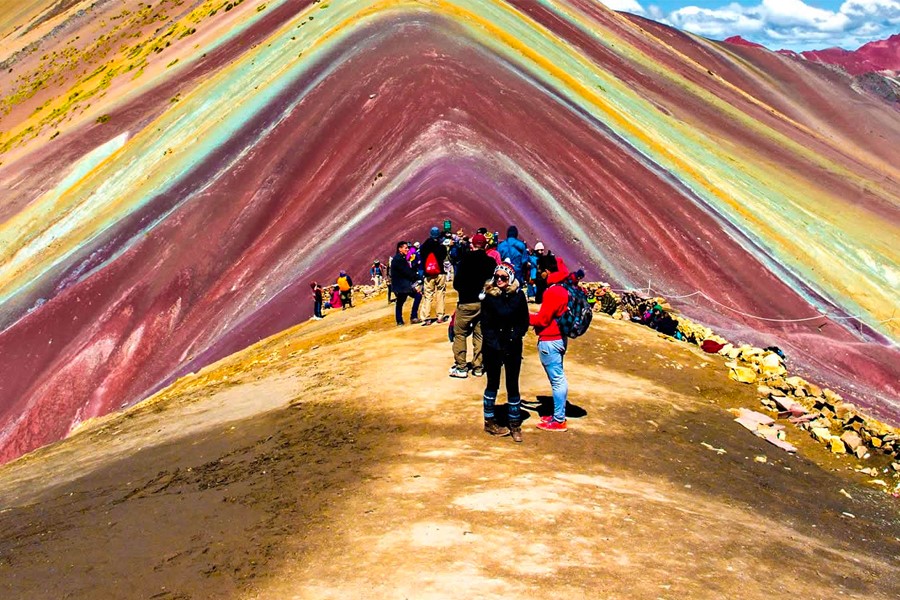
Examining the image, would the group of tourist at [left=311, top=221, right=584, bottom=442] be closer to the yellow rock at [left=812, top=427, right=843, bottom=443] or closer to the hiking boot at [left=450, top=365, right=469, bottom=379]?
the hiking boot at [left=450, top=365, right=469, bottom=379]

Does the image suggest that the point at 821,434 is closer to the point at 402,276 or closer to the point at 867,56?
the point at 402,276

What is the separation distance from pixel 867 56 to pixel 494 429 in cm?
13970

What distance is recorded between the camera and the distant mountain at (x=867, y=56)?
393ft

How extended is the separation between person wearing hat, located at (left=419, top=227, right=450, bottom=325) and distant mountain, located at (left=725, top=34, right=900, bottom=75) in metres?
116

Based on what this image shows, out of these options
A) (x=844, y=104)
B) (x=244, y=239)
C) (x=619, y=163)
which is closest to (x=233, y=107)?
(x=244, y=239)

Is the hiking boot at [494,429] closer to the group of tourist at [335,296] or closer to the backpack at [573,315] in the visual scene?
the backpack at [573,315]

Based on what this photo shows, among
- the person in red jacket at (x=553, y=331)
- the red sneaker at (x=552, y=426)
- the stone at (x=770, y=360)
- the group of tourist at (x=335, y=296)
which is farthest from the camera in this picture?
the group of tourist at (x=335, y=296)

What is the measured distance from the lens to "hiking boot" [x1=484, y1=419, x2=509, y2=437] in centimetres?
978

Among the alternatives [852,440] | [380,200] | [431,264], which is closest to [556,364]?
[852,440]

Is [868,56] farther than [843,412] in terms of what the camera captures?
Yes

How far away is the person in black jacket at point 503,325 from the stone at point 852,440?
5.58 metres

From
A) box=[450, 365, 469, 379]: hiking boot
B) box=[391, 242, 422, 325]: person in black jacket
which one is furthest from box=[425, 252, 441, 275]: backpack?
box=[450, 365, 469, 379]: hiking boot

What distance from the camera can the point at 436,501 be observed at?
25.9 feet

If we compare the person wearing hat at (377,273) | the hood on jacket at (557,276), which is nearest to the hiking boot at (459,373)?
the hood on jacket at (557,276)
